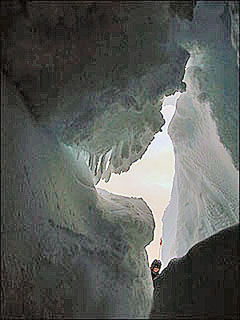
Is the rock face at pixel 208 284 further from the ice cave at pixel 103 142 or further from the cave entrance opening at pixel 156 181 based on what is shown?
the cave entrance opening at pixel 156 181

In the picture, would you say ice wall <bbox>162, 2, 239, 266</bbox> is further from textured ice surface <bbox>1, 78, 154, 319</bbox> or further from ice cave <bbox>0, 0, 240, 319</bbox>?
textured ice surface <bbox>1, 78, 154, 319</bbox>

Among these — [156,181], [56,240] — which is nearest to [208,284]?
[56,240]

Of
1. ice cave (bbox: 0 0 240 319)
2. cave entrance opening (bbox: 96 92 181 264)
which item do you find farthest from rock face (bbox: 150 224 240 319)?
cave entrance opening (bbox: 96 92 181 264)

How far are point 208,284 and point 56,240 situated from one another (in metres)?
0.25

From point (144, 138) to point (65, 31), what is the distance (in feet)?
0.97

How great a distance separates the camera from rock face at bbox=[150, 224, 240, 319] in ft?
1.87

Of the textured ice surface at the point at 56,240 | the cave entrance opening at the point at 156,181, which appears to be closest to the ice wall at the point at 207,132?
the textured ice surface at the point at 56,240

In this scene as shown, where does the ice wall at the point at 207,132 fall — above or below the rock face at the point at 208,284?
above

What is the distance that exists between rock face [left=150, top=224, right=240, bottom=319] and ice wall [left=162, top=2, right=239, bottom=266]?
0.12ft

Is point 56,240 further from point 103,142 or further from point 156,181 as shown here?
point 156,181

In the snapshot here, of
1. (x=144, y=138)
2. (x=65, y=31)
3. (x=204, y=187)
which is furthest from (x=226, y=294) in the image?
(x=65, y=31)

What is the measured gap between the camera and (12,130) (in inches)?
20.3

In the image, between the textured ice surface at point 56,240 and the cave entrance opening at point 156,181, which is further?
the cave entrance opening at point 156,181

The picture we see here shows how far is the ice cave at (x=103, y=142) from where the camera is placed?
51 centimetres
